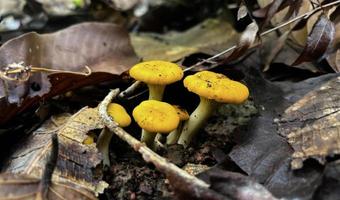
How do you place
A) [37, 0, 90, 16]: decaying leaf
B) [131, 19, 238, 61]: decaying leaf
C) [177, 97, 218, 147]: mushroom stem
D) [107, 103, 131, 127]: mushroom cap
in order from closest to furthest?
[107, 103, 131, 127]: mushroom cap
[177, 97, 218, 147]: mushroom stem
[131, 19, 238, 61]: decaying leaf
[37, 0, 90, 16]: decaying leaf

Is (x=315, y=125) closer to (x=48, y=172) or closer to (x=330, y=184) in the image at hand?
(x=330, y=184)

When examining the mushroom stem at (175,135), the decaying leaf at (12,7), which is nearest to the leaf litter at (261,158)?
the mushroom stem at (175,135)

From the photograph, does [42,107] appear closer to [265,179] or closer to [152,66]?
[152,66]

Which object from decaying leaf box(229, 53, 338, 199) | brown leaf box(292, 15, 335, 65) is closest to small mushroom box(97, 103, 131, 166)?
decaying leaf box(229, 53, 338, 199)

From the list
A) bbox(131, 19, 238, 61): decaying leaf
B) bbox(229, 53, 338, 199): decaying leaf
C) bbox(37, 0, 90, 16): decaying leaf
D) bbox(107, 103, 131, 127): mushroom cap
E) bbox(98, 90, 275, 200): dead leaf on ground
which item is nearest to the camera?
bbox(98, 90, 275, 200): dead leaf on ground

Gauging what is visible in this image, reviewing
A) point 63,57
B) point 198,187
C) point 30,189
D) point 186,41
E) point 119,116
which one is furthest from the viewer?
point 186,41

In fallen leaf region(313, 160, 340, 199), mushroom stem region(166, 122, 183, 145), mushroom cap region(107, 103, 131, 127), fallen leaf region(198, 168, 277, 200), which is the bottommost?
mushroom stem region(166, 122, 183, 145)

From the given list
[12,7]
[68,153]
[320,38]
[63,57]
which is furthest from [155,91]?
[12,7]

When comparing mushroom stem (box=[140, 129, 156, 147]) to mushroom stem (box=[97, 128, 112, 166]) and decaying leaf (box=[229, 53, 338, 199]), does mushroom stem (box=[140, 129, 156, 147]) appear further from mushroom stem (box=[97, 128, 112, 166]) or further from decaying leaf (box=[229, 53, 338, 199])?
decaying leaf (box=[229, 53, 338, 199])
